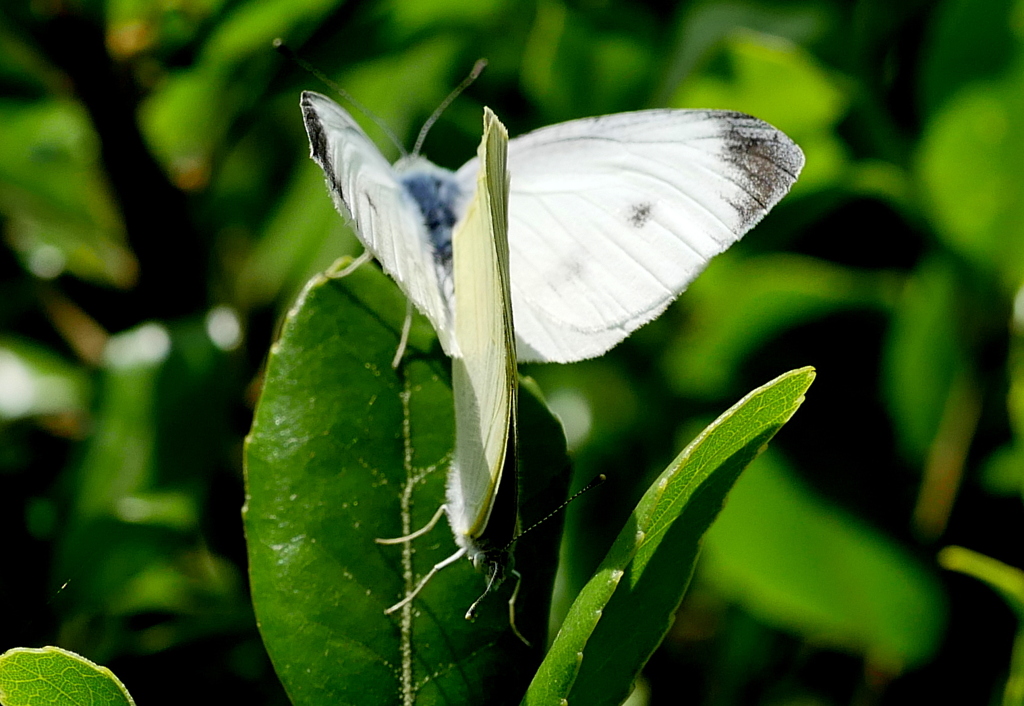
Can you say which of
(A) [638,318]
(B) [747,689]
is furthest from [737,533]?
(A) [638,318]

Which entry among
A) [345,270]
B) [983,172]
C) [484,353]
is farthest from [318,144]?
[983,172]

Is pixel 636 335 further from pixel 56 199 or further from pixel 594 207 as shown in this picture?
pixel 56 199

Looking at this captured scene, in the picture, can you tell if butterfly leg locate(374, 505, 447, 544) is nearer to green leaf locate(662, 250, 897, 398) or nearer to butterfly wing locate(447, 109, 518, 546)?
butterfly wing locate(447, 109, 518, 546)

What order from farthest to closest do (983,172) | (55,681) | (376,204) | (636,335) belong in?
(636,335)
(983,172)
(376,204)
(55,681)

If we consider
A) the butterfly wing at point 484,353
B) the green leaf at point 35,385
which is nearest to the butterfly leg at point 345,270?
the butterfly wing at point 484,353

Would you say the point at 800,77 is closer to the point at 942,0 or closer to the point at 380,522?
the point at 942,0

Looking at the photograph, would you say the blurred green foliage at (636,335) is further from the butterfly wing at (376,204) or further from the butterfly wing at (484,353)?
the butterfly wing at (484,353)
